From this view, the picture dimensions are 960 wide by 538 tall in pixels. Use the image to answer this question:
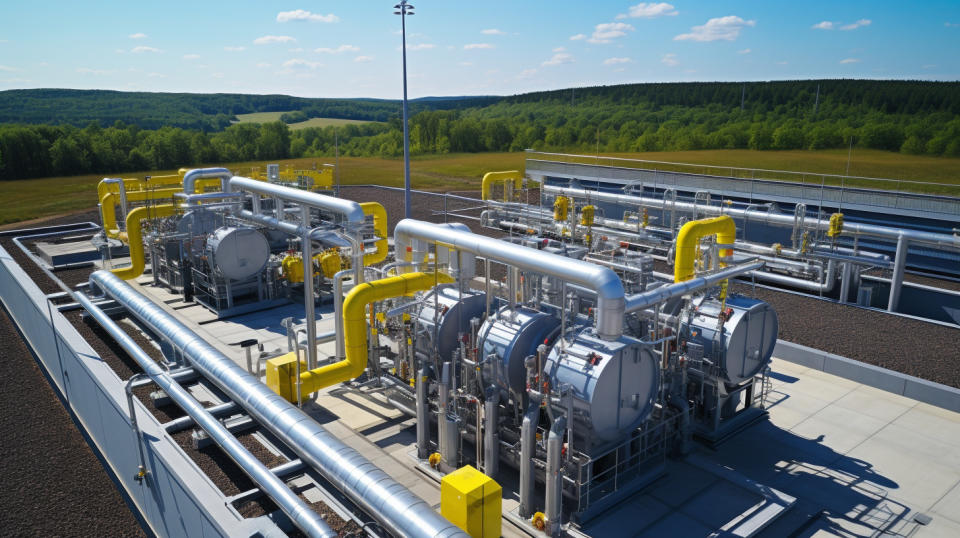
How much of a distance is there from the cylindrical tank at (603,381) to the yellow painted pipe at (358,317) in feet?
10.6

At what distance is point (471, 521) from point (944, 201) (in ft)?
86.1

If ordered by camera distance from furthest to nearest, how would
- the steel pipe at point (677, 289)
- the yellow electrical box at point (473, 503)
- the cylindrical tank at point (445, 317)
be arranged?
the cylindrical tank at point (445, 317) < the steel pipe at point (677, 289) < the yellow electrical box at point (473, 503)

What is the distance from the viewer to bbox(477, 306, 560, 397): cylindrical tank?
37.0 feet

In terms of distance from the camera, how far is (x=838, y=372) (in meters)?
15.9

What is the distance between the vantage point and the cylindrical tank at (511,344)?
11.3m

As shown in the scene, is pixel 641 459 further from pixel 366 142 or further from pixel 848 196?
pixel 366 142

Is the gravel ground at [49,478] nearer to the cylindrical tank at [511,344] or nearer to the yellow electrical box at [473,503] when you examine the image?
the yellow electrical box at [473,503]

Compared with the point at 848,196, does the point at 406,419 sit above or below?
below

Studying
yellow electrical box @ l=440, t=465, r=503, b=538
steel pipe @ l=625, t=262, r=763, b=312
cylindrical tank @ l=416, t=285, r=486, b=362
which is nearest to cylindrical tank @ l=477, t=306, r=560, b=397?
cylindrical tank @ l=416, t=285, r=486, b=362

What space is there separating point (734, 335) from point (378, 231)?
1034 cm

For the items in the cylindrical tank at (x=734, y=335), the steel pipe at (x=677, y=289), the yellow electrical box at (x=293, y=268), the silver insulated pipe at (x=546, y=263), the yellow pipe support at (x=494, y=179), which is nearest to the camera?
the silver insulated pipe at (x=546, y=263)

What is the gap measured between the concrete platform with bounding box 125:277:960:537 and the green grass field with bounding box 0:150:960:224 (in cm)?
2837

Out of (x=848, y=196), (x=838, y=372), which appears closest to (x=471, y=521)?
(x=838, y=372)

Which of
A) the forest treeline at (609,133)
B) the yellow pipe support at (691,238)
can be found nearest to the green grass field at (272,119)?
the forest treeline at (609,133)
